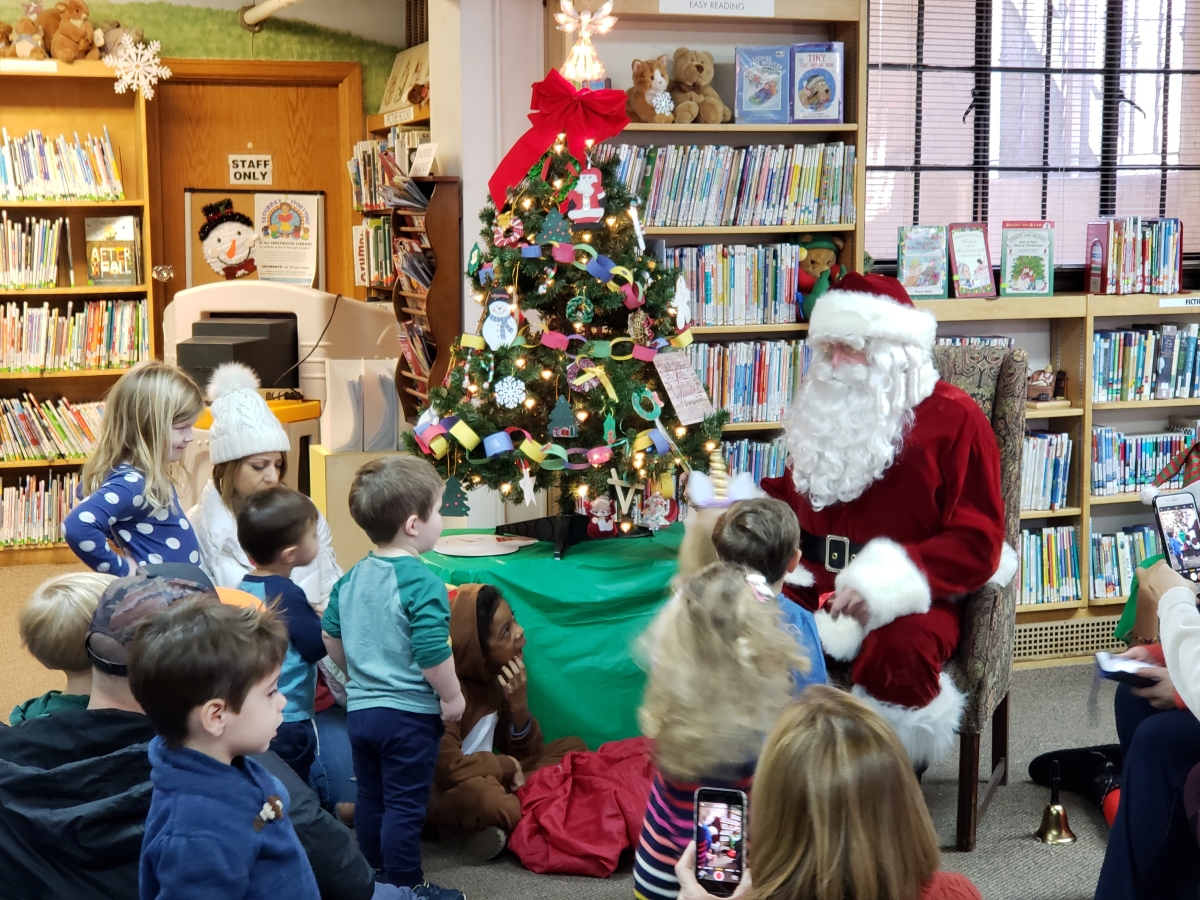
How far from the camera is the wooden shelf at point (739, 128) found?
3.95m

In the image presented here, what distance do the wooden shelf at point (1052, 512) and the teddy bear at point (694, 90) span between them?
5.63ft

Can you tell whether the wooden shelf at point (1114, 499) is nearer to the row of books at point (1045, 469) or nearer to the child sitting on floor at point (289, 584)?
the row of books at point (1045, 469)

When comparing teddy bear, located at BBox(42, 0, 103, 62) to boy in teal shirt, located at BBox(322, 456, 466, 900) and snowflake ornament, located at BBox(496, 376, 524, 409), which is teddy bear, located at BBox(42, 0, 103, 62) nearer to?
snowflake ornament, located at BBox(496, 376, 524, 409)

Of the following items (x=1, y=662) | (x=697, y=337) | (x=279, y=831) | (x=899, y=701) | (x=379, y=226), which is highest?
(x=379, y=226)

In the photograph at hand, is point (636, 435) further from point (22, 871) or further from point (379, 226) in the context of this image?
point (379, 226)

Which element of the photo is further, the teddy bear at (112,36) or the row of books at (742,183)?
the teddy bear at (112,36)

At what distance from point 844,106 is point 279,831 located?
3.36 meters

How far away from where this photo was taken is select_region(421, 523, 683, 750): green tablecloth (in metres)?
3.19

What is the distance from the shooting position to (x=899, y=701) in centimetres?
279

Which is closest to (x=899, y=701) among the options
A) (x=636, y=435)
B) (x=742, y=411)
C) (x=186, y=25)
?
(x=636, y=435)

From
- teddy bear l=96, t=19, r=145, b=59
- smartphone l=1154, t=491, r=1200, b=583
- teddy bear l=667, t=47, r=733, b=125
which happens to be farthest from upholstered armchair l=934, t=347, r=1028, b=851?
teddy bear l=96, t=19, r=145, b=59

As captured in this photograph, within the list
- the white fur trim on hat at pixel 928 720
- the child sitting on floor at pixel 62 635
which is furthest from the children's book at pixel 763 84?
the child sitting on floor at pixel 62 635

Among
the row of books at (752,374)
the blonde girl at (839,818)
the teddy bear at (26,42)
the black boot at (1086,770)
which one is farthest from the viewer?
the teddy bear at (26,42)

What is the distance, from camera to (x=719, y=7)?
13.0 feet
